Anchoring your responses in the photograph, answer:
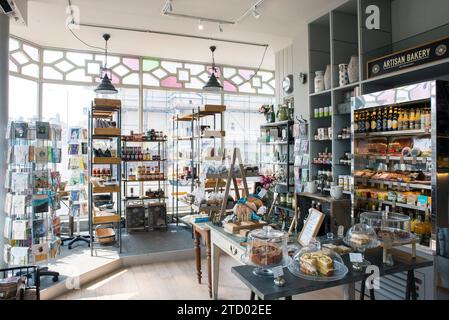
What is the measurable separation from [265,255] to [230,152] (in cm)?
212

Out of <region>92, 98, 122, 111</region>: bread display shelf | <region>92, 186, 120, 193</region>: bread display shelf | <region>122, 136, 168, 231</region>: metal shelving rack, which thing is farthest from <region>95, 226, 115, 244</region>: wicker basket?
<region>92, 98, 122, 111</region>: bread display shelf

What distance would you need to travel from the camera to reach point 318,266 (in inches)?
72.4

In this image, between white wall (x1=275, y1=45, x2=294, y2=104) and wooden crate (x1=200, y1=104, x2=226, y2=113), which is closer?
wooden crate (x1=200, y1=104, x2=226, y2=113)

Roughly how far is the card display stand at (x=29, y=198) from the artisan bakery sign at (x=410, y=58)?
3.79 meters

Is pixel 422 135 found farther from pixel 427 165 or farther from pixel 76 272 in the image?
pixel 76 272

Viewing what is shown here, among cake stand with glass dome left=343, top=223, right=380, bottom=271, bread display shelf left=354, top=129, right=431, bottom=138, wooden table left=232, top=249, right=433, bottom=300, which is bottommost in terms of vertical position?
wooden table left=232, top=249, right=433, bottom=300

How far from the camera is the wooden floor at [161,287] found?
11.5 feet

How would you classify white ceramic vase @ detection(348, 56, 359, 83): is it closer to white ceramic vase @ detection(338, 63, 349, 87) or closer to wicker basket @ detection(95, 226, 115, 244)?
white ceramic vase @ detection(338, 63, 349, 87)

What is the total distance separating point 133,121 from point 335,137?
4.30 meters

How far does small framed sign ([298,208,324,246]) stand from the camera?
7.38 feet

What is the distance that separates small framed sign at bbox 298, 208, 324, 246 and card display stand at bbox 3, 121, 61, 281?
290 cm

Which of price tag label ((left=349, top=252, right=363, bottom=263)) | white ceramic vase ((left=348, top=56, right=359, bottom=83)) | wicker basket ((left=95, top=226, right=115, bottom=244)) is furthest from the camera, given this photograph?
wicker basket ((left=95, top=226, right=115, bottom=244))

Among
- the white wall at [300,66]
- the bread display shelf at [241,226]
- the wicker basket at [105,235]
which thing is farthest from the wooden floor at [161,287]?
the white wall at [300,66]
